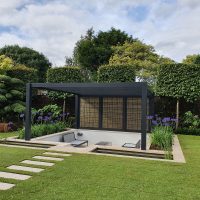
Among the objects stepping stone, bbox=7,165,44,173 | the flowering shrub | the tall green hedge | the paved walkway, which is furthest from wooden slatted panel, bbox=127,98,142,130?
stepping stone, bbox=7,165,44,173

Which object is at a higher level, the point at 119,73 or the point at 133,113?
the point at 119,73

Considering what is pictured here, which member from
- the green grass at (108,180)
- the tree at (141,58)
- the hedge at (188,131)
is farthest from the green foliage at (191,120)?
the tree at (141,58)

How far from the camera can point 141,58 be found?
83.9 feet

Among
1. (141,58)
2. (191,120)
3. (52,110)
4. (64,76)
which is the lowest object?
(191,120)

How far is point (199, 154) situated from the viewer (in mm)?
8508

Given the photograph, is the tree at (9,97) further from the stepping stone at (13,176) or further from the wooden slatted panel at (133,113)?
the stepping stone at (13,176)

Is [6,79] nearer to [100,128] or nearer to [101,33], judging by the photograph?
[100,128]

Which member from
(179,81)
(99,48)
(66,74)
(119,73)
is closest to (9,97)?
(66,74)

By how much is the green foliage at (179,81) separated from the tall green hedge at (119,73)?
5.08 feet

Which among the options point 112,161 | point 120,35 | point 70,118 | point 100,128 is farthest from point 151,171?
point 120,35

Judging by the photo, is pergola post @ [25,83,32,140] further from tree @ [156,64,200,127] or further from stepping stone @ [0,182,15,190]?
tree @ [156,64,200,127]

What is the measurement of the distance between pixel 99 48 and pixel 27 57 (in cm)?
1165

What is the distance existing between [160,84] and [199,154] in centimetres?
661

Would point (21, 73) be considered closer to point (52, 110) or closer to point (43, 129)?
point (52, 110)
